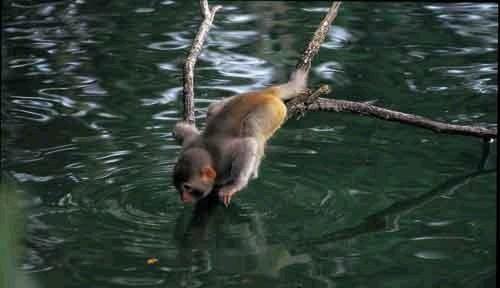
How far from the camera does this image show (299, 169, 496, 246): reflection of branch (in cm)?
554

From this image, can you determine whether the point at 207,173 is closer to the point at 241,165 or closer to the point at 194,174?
the point at 194,174

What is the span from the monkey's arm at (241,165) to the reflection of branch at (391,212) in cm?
81

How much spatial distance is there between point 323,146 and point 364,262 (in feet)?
8.22

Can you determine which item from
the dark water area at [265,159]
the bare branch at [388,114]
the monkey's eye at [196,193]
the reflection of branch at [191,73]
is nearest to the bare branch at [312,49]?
the bare branch at [388,114]

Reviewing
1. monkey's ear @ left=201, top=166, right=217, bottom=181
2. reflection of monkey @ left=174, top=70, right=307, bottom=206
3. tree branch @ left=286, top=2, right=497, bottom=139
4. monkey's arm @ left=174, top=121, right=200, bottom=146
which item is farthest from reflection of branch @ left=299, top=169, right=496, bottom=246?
monkey's arm @ left=174, top=121, right=200, bottom=146

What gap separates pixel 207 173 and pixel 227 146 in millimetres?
289

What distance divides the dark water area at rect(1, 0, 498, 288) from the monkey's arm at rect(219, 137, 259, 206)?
1.78 ft

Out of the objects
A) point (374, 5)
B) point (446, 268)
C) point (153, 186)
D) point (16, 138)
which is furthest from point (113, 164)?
point (374, 5)

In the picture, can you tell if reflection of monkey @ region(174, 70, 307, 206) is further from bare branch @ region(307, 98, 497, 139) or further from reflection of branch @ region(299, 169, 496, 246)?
bare branch @ region(307, 98, 497, 139)

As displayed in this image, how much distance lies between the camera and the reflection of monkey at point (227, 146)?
4.81 m

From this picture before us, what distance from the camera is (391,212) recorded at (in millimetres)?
6020

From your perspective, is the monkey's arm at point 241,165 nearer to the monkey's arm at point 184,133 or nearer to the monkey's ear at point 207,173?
the monkey's ear at point 207,173

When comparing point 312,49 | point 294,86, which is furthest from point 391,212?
point 312,49

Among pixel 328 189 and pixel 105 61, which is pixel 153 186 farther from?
pixel 105 61
